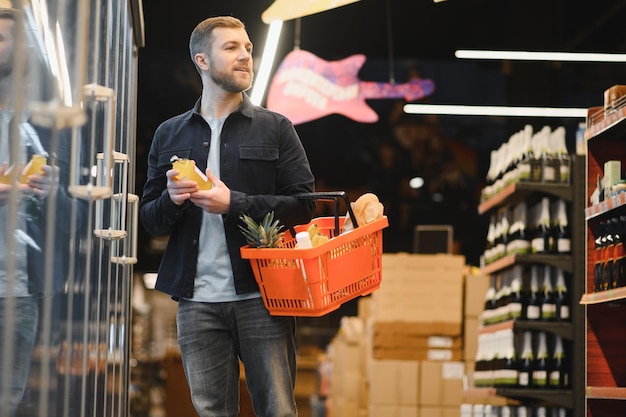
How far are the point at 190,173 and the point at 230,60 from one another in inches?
21.9

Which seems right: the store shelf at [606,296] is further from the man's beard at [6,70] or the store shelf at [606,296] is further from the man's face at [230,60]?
the man's beard at [6,70]

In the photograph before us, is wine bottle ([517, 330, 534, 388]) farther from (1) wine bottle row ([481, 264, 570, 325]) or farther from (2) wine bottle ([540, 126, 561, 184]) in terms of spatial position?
(2) wine bottle ([540, 126, 561, 184])

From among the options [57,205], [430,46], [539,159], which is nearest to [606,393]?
[539,159]

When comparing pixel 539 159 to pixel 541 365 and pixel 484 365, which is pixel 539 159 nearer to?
pixel 541 365

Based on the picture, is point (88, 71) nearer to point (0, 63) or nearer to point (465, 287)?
point (0, 63)

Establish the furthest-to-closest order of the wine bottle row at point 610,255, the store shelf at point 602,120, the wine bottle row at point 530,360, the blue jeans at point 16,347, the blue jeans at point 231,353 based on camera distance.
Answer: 1. the wine bottle row at point 530,360
2. the wine bottle row at point 610,255
3. the store shelf at point 602,120
4. the blue jeans at point 231,353
5. the blue jeans at point 16,347

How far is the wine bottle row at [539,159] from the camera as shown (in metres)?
7.45

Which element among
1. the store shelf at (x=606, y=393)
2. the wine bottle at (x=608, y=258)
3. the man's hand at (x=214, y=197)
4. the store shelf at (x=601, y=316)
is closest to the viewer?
the man's hand at (x=214, y=197)

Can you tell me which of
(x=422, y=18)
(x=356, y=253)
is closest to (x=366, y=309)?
(x=422, y=18)

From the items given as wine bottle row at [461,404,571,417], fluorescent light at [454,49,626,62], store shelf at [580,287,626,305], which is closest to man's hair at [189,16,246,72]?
store shelf at [580,287,626,305]

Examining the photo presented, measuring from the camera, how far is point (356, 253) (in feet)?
12.3

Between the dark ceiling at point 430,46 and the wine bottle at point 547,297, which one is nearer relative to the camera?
the wine bottle at point 547,297

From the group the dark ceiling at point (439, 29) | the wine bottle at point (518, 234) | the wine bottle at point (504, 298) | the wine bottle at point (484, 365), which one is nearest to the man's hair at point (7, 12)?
the wine bottle at point (518, 234)

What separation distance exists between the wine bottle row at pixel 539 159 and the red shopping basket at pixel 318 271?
3.82 metres
